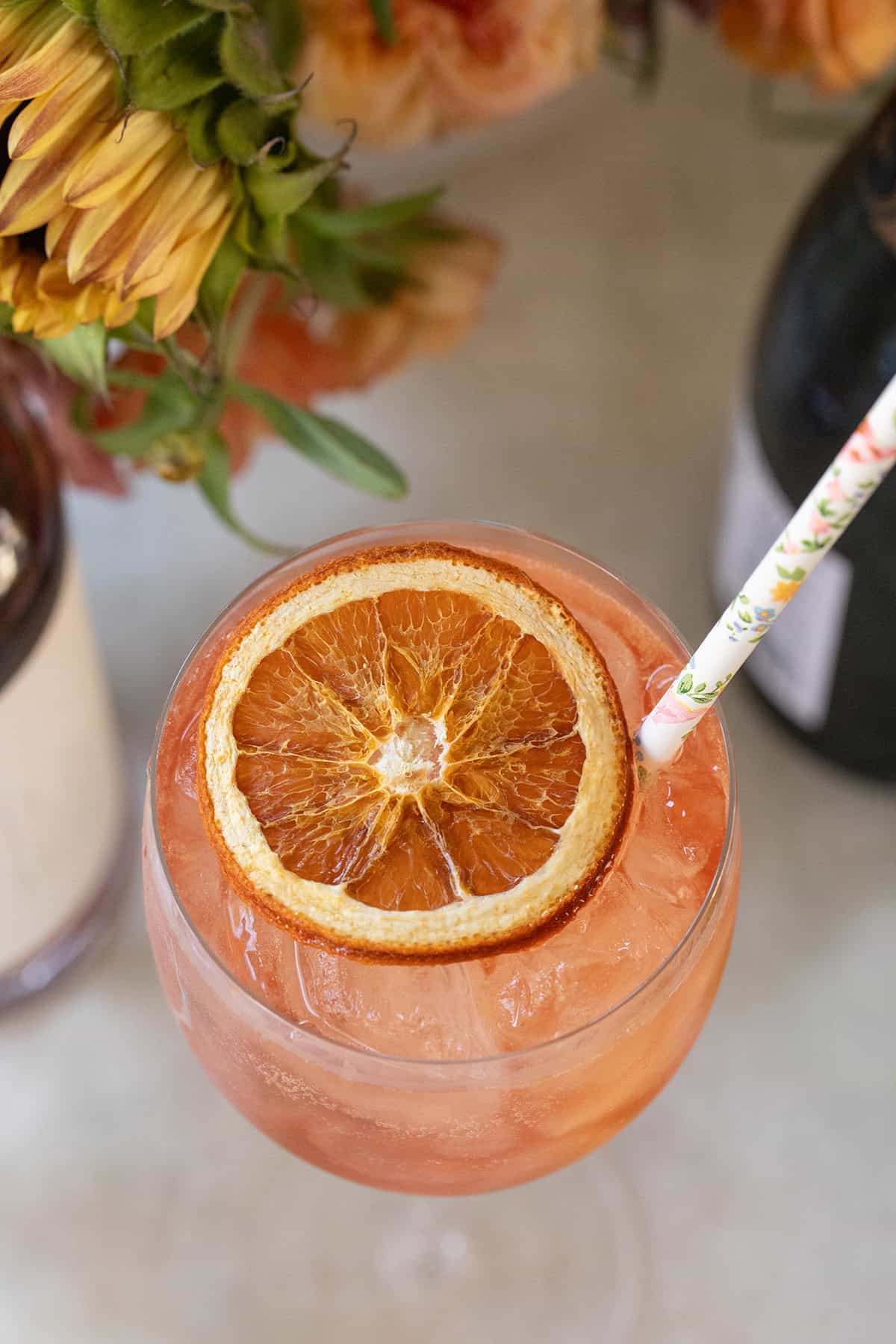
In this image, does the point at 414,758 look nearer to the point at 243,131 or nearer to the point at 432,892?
the point at 432,892

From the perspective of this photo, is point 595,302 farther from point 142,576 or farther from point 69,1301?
point 69,1301

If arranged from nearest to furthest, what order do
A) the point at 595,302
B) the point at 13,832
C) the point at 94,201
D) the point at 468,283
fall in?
the point at 94,201 < the point at 13,832 < the point at 468,283 < the point at 595,302

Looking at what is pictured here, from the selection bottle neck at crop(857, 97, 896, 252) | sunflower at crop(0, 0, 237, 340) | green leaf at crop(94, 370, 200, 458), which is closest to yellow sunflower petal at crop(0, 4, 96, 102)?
sunflower at crop(0, 0, 237, 340)

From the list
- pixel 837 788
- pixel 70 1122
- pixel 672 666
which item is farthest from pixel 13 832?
pixel 837 788

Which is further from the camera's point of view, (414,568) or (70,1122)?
(70,1122)

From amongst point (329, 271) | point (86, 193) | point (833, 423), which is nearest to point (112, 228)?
point (86, 193)

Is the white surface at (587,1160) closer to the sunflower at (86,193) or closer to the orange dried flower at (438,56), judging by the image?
the orange dried flower at (438,56)

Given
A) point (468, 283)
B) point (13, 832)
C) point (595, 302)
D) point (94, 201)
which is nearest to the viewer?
point (94, 201)

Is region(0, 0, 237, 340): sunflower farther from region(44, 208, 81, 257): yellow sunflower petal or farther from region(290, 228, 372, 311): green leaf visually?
region(290, 228, 372, 311): green leaf
